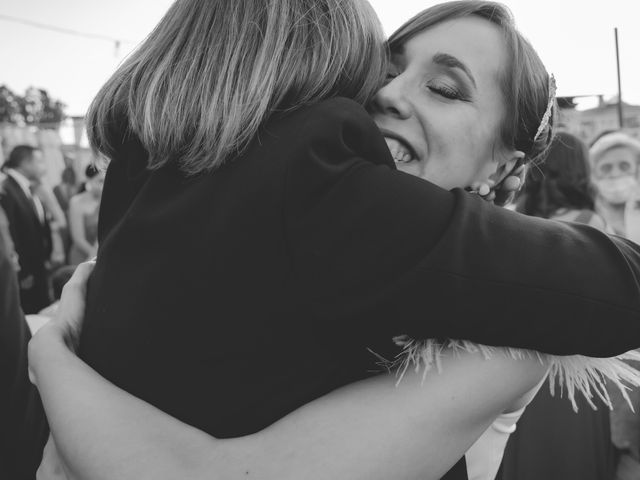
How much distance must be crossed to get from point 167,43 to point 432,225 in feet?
2.21

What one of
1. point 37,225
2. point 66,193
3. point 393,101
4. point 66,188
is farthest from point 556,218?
point 66,188

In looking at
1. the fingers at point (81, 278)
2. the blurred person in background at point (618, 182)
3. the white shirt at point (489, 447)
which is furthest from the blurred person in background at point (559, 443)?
the blurred person in background at point (618, 182)

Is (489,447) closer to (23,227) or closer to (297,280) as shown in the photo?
(297,280)

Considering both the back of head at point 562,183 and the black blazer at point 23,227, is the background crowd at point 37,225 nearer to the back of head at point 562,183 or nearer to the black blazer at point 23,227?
the black blazer at point 23,227

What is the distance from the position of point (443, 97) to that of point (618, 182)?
399 cm

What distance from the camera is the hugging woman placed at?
0.90m

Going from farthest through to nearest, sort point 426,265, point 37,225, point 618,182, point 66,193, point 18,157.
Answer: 1. point 66,193
2. point 18,157
3. point 37,225
4. point 618,182
5. point 426,265

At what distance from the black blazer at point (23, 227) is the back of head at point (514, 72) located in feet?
20.5

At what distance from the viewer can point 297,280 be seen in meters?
0.95

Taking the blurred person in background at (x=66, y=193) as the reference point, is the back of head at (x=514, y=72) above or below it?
above

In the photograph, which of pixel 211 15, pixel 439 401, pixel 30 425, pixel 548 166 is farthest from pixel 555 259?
pixel 548 166

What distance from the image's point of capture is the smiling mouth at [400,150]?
1.50m

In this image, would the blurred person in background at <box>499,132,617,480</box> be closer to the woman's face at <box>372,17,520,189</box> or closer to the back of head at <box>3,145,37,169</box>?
the woman's face at <box>372,17,520,189</box>

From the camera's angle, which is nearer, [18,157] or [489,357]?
[489,357]
